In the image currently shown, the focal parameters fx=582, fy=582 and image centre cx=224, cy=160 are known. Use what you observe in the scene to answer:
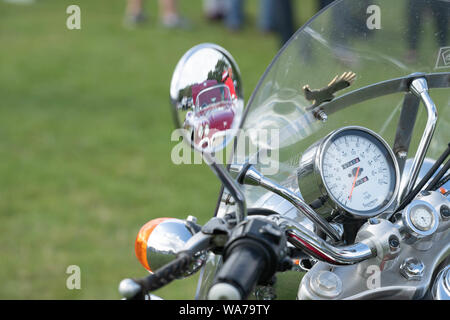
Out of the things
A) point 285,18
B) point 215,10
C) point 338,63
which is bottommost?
point 338,63

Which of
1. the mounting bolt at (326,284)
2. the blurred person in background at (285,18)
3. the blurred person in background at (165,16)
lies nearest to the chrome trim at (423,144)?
the mounting bolt at (326,284)

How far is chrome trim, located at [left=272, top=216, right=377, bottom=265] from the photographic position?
100 centimetres

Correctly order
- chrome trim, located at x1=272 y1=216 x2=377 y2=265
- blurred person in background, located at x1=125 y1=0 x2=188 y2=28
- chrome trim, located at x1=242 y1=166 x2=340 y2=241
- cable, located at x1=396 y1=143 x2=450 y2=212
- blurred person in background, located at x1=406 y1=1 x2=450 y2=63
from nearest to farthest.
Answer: chrome trim, located at x1=272 y1=216 x2=377 y2=265, chrome trim, located at x1=242 y1=166 x2=340 y2=241, cable, located at x1=396 y1=143 x2=450 y2=212, blurred person in background, located at x1=406 y1=1 x2=450 y2=63, blurred person in background, located at x1=125 y1=0 x2=188 y2=28

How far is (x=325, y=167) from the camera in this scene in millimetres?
1174

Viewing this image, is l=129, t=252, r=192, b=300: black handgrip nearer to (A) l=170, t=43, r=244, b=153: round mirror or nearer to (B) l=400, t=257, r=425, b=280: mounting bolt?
(A) l=170, t=43, r=244, b=153: round mirror

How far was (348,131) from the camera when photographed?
47.9 inches

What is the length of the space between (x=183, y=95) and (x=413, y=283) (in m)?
0.55

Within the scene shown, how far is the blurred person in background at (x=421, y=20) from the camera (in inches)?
53.1

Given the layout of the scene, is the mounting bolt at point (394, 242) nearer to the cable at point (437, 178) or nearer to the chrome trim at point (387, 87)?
the cable at point (437, 178)

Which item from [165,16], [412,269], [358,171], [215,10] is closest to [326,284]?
[412,269]

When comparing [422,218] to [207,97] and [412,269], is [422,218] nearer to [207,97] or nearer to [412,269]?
[412,269]

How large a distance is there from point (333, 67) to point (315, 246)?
19.1 inches

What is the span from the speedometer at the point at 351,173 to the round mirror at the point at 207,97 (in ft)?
0.69

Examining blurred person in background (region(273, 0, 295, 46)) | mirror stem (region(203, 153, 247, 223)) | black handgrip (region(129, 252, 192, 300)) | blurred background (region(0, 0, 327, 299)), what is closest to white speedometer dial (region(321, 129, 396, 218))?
mirror stem (region(203, 153, 247, 223))
